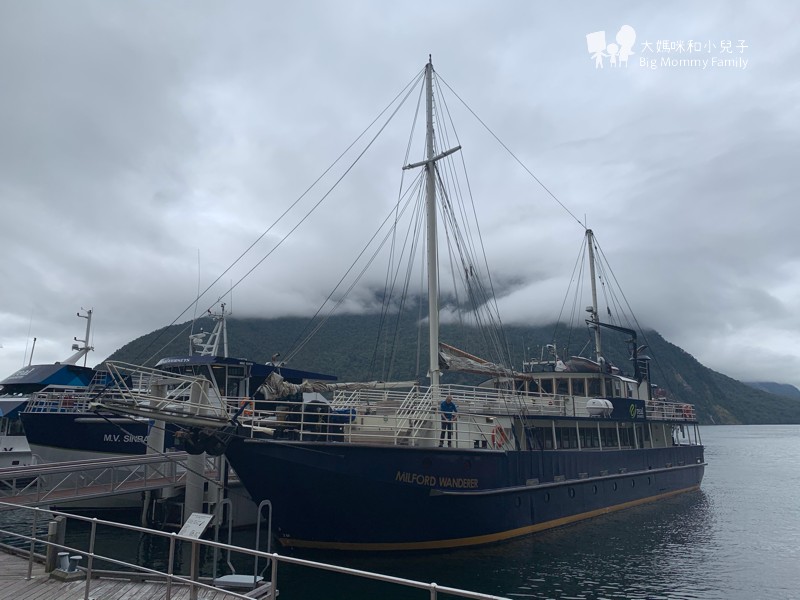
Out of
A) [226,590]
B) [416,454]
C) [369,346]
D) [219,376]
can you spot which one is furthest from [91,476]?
[369,346]

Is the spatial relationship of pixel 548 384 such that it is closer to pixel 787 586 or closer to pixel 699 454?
pixel 787 586

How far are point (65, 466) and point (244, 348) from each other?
84.3m

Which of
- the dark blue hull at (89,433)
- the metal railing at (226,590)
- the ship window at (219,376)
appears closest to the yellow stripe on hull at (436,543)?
the metal railing at (226,590)

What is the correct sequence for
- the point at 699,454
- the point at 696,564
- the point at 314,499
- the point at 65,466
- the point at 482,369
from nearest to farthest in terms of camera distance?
the point at 314,499
the point at 65,466
the point at 696,564
the point at 482,369
the point at 699,454

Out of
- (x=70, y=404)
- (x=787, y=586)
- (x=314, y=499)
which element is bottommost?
(x=787, y=586)

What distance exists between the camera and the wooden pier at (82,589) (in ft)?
27.3

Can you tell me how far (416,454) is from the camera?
48.6ft

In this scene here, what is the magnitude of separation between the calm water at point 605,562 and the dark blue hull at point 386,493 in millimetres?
546

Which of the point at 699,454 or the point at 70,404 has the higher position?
the point at 70,404

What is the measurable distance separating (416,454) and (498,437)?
3.63 meters

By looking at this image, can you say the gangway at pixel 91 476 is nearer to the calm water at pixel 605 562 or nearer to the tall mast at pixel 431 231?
the calm water at pixel 605 562

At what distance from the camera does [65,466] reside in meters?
15.5

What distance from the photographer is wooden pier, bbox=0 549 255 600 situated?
832cm

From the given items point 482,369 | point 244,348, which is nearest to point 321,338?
point 244,348
